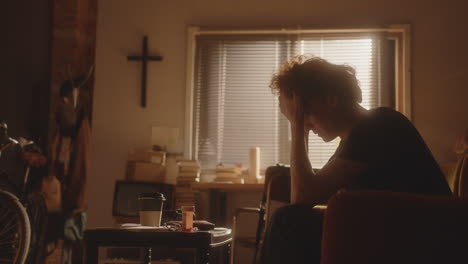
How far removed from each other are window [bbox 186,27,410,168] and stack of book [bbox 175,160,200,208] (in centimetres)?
31

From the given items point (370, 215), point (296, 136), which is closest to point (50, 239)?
point (296, 136)

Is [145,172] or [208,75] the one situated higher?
[208,75]

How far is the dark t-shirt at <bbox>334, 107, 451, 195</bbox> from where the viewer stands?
62.4 inches

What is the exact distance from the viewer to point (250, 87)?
4613mm

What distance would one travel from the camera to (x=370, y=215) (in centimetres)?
128

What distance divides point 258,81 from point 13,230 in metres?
2.21

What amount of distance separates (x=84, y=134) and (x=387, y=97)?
2381 millimetres

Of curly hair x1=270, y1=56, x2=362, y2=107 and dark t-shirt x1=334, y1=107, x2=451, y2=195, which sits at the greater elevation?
curly hair x1=270, y1=56, x2=362, y2=107

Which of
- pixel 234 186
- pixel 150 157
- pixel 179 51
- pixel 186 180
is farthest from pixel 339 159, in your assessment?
pixel 179 51

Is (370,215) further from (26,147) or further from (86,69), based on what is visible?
(86,69)

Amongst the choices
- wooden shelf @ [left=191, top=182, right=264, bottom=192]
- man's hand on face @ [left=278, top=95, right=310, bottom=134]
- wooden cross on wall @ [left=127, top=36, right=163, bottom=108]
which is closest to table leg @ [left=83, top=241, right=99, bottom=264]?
man's hand on face @ [left=278, top=95, right=310, bottom=134]

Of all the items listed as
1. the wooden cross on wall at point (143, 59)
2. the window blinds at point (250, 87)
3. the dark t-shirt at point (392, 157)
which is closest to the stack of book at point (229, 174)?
the window blinds at point (250, 87)

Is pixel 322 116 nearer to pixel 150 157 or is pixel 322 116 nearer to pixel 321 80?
pixel 321 80

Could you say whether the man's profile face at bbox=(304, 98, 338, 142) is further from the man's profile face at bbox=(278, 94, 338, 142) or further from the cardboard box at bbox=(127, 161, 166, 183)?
the cardboard box at bbox=(127, 161, 166, 183)
